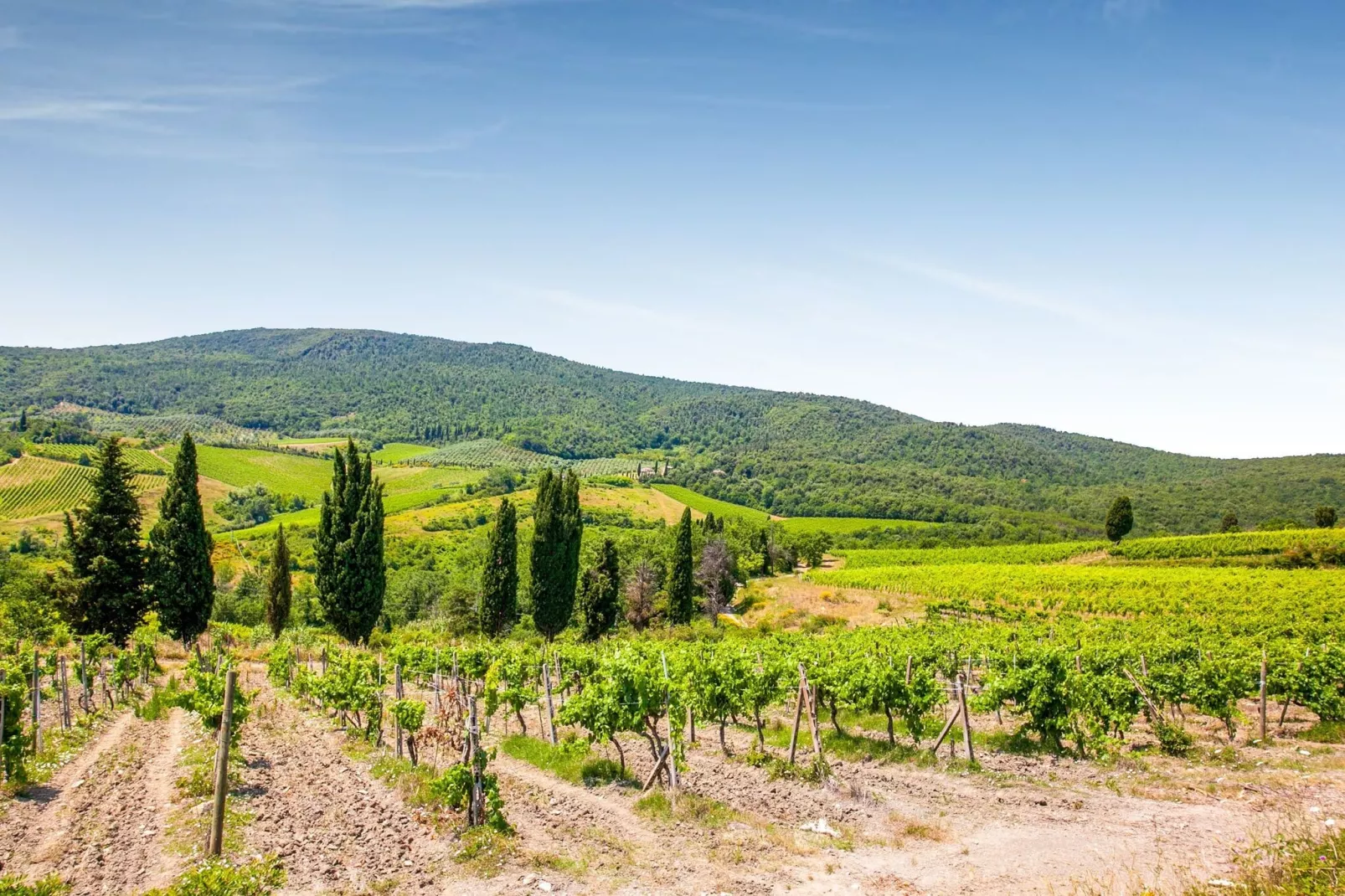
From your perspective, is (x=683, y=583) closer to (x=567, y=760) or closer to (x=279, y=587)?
(x=279, y=587)

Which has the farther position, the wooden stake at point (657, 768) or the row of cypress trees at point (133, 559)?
the row of cypress trees at point (133, 559)

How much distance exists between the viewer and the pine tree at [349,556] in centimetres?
3544

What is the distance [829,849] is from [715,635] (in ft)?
117

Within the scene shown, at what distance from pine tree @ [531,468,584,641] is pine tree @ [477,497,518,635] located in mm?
1429

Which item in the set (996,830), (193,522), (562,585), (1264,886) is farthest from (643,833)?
(562,585)

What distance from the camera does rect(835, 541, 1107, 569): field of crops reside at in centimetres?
7238

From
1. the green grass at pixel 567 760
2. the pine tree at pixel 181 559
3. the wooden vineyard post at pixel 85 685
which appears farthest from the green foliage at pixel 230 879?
the pine tree at pixel 181 559

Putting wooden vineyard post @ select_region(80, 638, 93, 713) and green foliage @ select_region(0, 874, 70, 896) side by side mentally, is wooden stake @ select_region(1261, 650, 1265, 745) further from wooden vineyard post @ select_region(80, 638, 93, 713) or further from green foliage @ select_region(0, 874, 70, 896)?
wooden vineyard post @ select_region(80, 638, 93, 713)

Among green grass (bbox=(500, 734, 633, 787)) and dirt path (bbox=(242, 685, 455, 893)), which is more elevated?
dirt path (bbox=(242, 685, 455, 893))

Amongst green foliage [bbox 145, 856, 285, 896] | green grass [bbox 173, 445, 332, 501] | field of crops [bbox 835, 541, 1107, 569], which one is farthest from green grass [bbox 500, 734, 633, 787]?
green grass [bbox 173, 445, 332, 501]

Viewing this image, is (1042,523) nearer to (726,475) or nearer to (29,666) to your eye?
(726,475)

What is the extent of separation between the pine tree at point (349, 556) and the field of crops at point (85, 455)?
4305 inches

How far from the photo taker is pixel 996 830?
1252cm

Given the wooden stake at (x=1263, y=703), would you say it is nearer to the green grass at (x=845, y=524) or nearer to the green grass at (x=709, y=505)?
the green grass at (x=845, y=524)
